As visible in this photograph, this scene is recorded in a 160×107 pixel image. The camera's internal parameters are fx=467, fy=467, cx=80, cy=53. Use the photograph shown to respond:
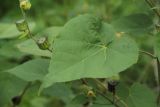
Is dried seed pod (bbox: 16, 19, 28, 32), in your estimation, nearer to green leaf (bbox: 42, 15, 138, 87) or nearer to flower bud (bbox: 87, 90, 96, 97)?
green leaf (bbox: 42, 15, 138, 87)

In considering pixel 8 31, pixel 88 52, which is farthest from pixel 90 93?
pixel 8 31

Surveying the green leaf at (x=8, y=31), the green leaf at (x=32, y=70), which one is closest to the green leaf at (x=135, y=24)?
the green leaf at (x=32, y=70)

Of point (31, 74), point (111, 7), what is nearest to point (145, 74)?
point (111, 7)

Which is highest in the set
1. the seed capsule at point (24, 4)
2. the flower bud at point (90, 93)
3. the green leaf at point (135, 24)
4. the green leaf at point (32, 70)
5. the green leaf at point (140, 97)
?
the seed capsule at point (24, 4)

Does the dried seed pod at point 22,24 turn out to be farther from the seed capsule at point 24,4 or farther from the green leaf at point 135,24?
the green leaf at point 135,24

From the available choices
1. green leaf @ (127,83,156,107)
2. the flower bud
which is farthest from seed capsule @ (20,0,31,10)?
green leaf @ (127,83,156,107)

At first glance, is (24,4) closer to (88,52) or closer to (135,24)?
(88,52)

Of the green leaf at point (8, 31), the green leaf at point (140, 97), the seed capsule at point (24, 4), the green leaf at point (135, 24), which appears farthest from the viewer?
the green leaf at point (8, 31)
